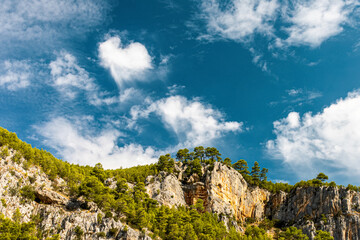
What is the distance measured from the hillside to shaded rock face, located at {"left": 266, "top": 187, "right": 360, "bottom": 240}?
32 centimetres

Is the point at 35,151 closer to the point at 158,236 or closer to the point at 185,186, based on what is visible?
the point at 158,236

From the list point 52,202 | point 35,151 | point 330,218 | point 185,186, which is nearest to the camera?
point 52,202

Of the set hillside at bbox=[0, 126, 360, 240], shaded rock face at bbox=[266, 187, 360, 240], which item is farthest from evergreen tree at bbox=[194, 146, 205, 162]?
shaded rock face at bbox=[266, 187, 360, 240]

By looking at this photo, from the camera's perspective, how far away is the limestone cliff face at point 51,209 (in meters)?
63.7

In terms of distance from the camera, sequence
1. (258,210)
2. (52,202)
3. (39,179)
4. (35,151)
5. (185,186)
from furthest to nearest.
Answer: (258,210) < (185,186) < (35,151) < (39,179) < (52,202)

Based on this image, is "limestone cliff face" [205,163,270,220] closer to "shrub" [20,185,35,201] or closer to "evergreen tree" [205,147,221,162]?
"evergreen tree" [205,147,221,162]

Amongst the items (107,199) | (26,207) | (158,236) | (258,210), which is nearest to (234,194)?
(258,210)

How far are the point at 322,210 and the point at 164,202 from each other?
60738 mm

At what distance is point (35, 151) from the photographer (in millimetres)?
82062

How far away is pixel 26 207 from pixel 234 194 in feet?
264

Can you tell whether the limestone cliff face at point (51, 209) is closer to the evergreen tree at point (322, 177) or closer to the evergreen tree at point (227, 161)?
the evergreen tree at point (227, 161)

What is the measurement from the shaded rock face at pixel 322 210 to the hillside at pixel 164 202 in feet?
1.04

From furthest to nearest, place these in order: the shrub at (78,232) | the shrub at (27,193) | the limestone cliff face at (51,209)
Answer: the shrub at (27,193) → the shrub at (78,232) → the limestone cliff face at (51,209)

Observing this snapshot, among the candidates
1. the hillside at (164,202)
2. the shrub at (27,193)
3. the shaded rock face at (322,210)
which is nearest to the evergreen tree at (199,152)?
the hillside at (164,202)
